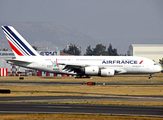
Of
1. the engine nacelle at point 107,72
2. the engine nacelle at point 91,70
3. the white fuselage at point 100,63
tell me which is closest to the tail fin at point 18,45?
the white fuselage at point 100,63

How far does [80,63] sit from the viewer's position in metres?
68.6

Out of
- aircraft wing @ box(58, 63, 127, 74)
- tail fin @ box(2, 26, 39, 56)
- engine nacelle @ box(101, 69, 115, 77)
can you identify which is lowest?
engine nacelle @ box(101, 69, 115, 77)

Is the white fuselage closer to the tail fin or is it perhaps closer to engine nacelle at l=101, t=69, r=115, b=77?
the tail fin

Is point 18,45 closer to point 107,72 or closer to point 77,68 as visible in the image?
point 77,68

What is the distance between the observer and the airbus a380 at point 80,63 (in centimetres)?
6681

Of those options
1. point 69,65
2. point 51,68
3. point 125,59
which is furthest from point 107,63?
point 51,68

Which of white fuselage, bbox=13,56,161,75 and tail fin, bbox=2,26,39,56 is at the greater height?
tail fin, bbox=2,26,39,56

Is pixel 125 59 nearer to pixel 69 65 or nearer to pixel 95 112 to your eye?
pixel 69 65

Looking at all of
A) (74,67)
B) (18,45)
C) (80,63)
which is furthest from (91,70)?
(18,45)

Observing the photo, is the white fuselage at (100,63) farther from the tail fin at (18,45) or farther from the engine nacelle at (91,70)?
the engine nacelle at (91,70)

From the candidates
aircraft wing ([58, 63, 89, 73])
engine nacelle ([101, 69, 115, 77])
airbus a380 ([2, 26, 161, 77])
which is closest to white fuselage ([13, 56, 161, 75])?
airbus a380 ([2, 26, 161, 77])

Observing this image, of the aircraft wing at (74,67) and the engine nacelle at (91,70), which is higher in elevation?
the aircraft wing at (74,67)

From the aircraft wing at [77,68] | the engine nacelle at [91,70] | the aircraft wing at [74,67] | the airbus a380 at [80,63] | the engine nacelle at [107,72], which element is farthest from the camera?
the airbus a380 at [80,63]

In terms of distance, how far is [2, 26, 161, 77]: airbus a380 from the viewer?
6681 cm
